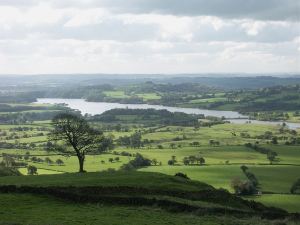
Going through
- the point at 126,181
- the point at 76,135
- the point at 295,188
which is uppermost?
the point at 76,135

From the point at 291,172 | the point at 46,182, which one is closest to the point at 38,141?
the point at 291,172

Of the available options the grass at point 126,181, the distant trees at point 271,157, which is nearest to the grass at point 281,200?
the grass at point 126,181

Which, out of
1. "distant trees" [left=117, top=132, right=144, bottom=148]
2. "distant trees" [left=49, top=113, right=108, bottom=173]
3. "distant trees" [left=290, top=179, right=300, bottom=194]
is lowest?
"distant trees" [left=117, top=132, right=144, bottom=148]

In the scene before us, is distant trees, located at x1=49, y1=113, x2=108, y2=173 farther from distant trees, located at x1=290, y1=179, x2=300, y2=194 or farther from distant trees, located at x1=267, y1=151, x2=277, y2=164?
distant trees, located at x1=267, y1=151, x2=277, y2=164

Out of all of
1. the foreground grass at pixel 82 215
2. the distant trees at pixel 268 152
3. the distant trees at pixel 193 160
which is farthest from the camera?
the distant trees at pixel 268 152

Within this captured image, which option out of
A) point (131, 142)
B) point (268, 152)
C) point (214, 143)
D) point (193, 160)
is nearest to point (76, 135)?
point (193, 160)

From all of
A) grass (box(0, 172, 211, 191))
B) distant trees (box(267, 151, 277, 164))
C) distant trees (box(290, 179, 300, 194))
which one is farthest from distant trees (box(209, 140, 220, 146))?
grass (box(0, 172, 211, 191))

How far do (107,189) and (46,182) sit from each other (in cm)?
876

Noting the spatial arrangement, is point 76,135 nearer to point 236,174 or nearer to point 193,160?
point 236,174

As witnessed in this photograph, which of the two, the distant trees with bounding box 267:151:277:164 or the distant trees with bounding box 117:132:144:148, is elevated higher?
the distant trees with bounding box 267:151:277:164

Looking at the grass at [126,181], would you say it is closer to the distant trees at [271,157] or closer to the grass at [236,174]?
the grass at [236,174]

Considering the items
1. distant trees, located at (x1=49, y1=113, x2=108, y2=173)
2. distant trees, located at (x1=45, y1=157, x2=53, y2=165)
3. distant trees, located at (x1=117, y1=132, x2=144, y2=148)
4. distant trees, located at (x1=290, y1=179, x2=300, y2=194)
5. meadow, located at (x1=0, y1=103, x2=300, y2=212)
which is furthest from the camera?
distant trees, located at (x1=117, y1=132, x2=144, y2=148)

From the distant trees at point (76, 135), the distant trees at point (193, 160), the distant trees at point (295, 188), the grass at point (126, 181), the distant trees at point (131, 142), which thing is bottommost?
the distant trees at point (131, 142)

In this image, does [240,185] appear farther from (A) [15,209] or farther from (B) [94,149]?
(A) [15,209]
